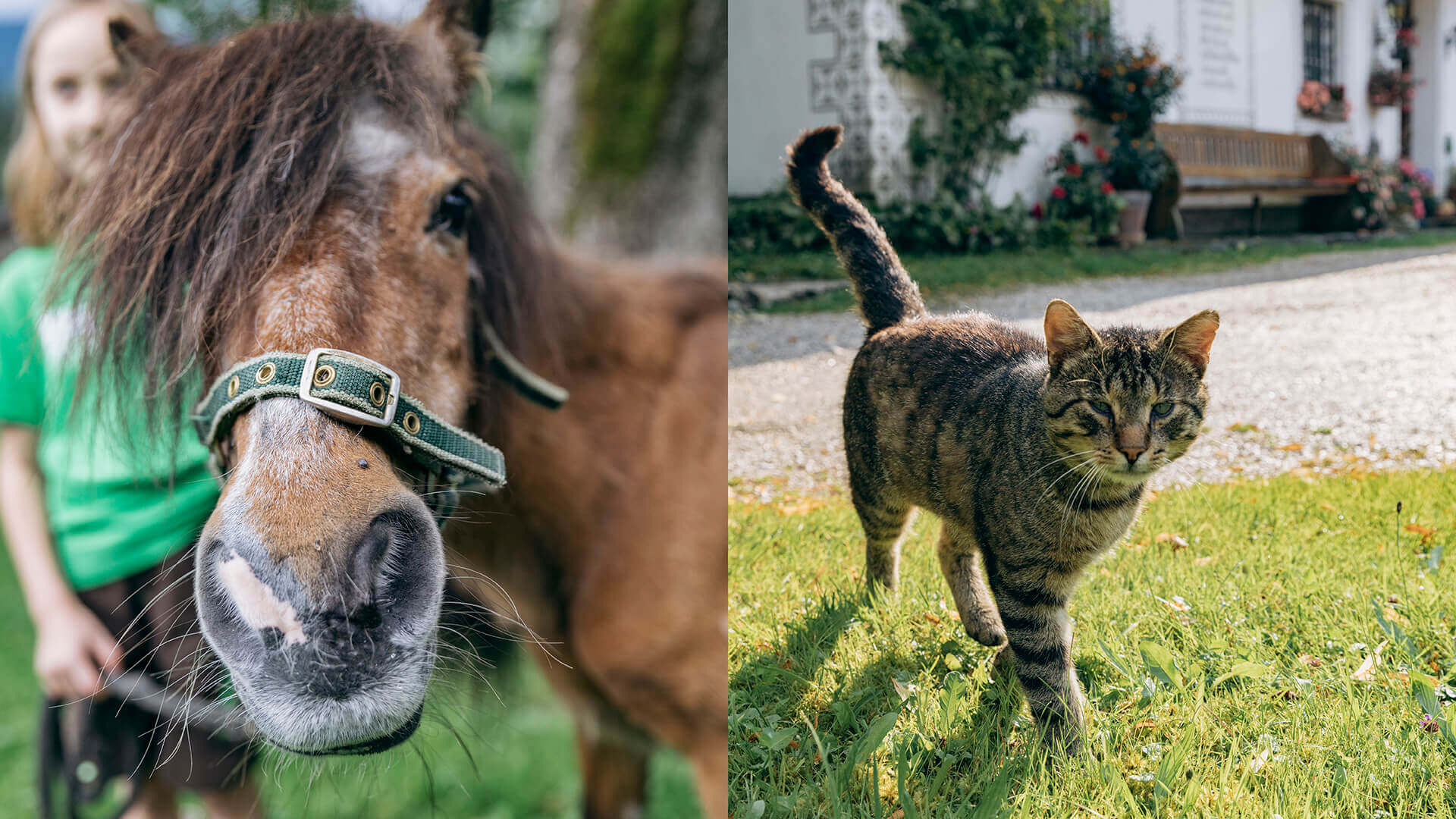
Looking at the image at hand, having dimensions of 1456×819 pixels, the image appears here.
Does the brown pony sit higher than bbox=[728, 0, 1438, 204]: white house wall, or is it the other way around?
bbox=[728, 0, 1438, 204]: white house wall

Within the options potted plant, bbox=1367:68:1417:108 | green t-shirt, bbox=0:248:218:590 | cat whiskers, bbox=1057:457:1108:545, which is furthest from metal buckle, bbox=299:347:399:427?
potted plant, bbox=1367:68:1417:108

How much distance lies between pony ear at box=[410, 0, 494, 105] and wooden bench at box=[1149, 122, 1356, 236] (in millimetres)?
1002

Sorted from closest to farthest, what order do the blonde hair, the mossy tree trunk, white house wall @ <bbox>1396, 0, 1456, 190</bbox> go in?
A: white house wall @ <bbox>1396, 0, 1456, 190</bbox>, the blonde hair, the mossy tree trunk

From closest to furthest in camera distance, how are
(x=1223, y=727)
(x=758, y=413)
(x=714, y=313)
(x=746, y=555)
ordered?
(x=1223, y=727) < (x=746, y=555) < (x=758, y=413) < (x=714, y=313)

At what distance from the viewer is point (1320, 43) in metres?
1.16

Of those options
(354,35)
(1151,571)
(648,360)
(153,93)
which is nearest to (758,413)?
(648,360)

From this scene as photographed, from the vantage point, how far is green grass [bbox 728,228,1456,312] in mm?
1153

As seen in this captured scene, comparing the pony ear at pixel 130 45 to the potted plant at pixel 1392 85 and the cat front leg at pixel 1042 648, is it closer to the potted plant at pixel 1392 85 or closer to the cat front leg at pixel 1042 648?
the cat front leg at pixel 1042 648

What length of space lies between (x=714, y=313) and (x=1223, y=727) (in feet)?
3.82

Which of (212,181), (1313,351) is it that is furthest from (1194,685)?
(212,181)

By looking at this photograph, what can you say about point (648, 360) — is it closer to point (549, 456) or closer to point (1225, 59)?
point (549, 456)

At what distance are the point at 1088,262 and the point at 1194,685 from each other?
1.87ft

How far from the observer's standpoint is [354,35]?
1180mm

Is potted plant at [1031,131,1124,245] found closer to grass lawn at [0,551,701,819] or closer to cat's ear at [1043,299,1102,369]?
cat's ear at [1043,299,1102,369]
